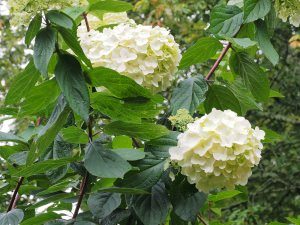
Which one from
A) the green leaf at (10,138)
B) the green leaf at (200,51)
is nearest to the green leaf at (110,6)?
the green leaf at (200,51)

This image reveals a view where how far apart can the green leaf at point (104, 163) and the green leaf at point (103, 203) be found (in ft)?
0.43

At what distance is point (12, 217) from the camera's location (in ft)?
4.51

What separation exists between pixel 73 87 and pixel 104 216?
31 cm

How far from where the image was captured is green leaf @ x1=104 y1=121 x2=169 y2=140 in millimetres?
1293

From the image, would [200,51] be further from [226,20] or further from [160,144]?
[160,144]

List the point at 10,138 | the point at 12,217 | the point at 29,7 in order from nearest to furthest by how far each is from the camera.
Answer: the point at 29,7, the point at 12,217, the point at 10,138

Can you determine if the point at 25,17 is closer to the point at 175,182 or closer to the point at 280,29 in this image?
the point at 175,182

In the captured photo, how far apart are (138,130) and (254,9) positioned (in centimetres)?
45

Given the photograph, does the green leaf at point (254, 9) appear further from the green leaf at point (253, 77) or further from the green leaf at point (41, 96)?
the green leaf at point (41, 96)

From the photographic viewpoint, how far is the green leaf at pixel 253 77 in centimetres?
155

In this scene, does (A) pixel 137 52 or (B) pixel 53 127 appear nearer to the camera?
(B) pixel 53 127

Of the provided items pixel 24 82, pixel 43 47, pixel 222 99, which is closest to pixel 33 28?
pixel 43 47

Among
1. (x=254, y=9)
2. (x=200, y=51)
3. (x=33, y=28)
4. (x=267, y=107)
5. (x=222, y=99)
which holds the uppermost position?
(x=33, y=28)

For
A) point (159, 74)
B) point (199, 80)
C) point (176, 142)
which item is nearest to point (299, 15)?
point (199, 80)
